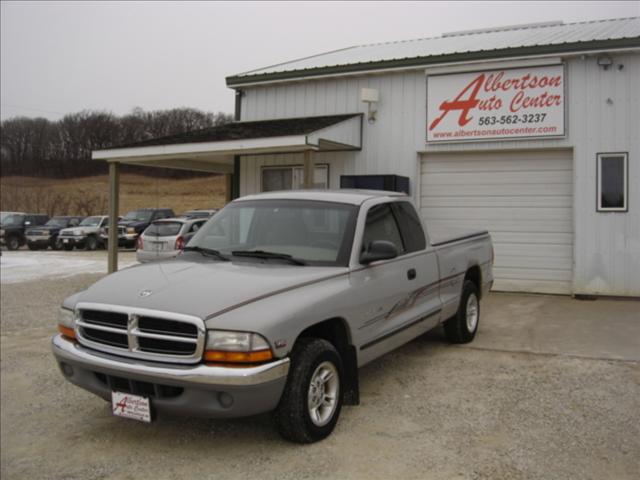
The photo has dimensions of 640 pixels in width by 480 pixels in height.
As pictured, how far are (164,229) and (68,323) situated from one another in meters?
11.2

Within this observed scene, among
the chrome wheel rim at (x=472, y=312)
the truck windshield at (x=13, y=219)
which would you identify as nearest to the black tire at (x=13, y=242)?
the truck windshield at (x=13, y=219)

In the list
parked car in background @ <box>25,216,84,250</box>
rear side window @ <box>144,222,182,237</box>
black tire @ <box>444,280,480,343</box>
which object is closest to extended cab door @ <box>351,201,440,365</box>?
black tire @ <box>444,280,480,343</box>

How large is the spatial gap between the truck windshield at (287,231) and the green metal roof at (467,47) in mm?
7455

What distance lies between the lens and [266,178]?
1370 centimetres

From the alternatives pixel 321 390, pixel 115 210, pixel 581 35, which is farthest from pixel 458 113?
pixel 321 390

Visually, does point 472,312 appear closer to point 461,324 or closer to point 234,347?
point 461,324

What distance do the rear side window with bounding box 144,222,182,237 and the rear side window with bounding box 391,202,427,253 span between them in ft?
33.2

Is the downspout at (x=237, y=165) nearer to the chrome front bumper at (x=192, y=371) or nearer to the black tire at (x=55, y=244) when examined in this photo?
the chrome front bumper at (x=192, y=371)

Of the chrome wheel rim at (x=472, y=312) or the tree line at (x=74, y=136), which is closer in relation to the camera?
the chrome wheel rim at (x=472, y=312)

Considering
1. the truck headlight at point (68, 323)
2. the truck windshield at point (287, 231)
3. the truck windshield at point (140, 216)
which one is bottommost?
the truck headlight at point (68, 323)

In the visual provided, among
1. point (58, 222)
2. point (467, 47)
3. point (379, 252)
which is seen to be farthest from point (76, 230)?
point (379, 252)

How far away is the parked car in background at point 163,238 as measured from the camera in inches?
589

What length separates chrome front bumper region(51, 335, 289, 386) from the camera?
3.73 meters

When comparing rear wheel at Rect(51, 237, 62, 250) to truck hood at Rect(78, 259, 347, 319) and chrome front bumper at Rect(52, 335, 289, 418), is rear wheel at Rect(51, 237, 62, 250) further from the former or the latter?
chrome front bumper at Rect(52, 335, 289, 418)
